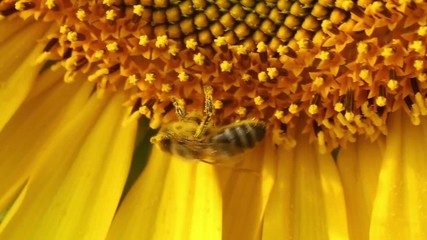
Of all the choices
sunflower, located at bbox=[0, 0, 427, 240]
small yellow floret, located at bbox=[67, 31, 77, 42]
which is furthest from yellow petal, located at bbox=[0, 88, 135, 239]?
small yellow floret, located at bbox=[67, 31, 77, 42]

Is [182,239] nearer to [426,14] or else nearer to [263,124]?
[263,124]

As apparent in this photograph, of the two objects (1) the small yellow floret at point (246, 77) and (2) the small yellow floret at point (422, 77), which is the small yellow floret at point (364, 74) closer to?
(2) the small yellow floret at point (422, 77)

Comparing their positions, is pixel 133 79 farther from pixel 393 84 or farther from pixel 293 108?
pixel 393 84

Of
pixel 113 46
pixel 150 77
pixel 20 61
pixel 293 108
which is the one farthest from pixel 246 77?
pixel 20 61

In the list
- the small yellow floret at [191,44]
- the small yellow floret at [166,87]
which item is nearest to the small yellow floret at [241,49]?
the small yellow floret at [191,44]

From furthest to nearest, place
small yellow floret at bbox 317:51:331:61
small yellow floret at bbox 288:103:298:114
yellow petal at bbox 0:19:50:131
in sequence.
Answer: yellow petal at bbox 0:19:50:131
small yellow floret at bbox 288:103:298:114
small yellow floret at bbox 317:51:331:61

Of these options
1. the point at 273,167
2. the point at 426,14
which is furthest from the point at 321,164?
the point at 426,14

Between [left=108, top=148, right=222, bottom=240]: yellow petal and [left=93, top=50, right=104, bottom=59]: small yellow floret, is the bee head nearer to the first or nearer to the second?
[left=108, top=148, right=222, bottom=240]: yellow petal
